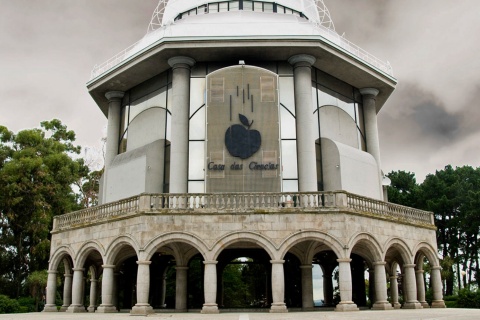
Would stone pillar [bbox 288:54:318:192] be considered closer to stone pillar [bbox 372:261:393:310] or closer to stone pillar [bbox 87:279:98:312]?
stone pillar [bbox 372:261:393:310]

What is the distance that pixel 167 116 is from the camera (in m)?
31.2

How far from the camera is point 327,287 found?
28.1 meters

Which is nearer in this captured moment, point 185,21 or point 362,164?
point 362,164

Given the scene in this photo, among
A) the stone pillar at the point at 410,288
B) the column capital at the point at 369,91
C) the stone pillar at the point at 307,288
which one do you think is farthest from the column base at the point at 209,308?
the column capital at the point at 369,91

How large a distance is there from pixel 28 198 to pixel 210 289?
23164 millimetres

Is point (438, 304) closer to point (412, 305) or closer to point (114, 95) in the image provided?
point (412, 305)

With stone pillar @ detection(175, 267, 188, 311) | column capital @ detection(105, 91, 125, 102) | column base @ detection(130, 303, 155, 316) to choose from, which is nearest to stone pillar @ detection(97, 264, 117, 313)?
column base @ detection(130, 303, 155, 316)

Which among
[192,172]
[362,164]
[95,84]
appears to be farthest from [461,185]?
[95,84]

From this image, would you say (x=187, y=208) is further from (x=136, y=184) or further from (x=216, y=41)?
(x=216, y=41)

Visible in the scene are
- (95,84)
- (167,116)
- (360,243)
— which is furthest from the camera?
(95,84)

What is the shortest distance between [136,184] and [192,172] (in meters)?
3.50

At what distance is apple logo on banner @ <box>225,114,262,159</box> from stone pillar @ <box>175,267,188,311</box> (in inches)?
268

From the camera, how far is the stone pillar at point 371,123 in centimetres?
3397

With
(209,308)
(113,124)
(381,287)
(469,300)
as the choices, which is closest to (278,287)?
(209,308)
